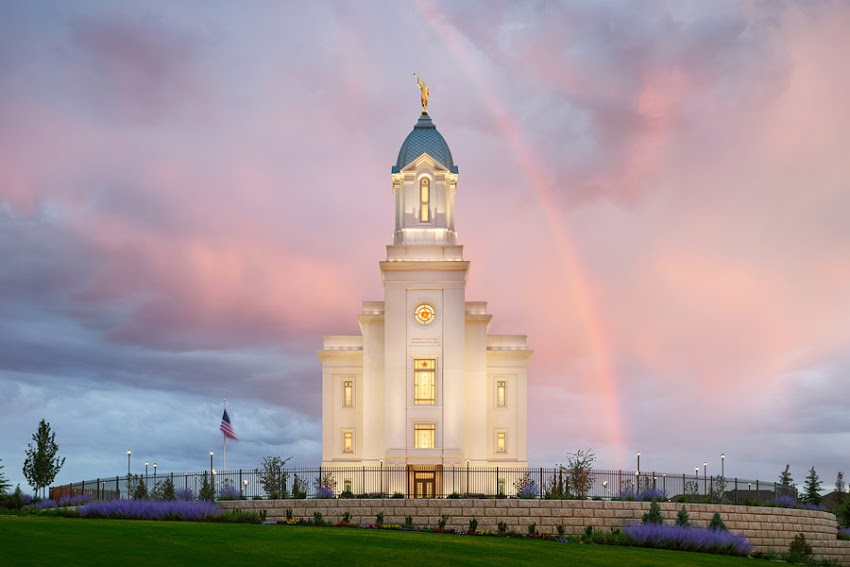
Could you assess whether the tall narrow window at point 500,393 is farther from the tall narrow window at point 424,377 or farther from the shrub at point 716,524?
the shrub at point 716,524

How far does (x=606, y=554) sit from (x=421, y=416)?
105 ft

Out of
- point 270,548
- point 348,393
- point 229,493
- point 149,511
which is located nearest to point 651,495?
point 229,493

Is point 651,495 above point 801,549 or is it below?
above

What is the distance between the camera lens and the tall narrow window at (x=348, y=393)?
70250 millimetres

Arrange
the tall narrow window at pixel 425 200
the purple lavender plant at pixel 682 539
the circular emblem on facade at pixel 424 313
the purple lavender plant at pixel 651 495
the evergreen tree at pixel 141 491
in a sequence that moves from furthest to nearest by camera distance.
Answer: the tall narrow window at pixel 425 200, the circular emblem on facade at pixel 424 313, the purple lavender plant at pixel 651 495, the evergreen tree at pixel 141 491, the purple lavender plant at pixel 682 539

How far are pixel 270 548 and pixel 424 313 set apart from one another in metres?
38.8

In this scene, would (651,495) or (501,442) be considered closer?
(651,495)

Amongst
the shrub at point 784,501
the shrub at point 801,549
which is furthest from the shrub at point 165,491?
the shrub at point 784,501

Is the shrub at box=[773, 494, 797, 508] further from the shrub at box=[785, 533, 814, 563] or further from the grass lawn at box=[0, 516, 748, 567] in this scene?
the grass lawn at box=[0, 516, 748, 567]

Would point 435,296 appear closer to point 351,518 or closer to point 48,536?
point 351,518

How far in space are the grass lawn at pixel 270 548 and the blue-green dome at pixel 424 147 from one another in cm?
3674

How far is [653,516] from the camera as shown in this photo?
41938mm

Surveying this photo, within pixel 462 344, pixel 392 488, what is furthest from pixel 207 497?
pixel 462 344

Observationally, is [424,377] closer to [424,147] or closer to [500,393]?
[500,393]
